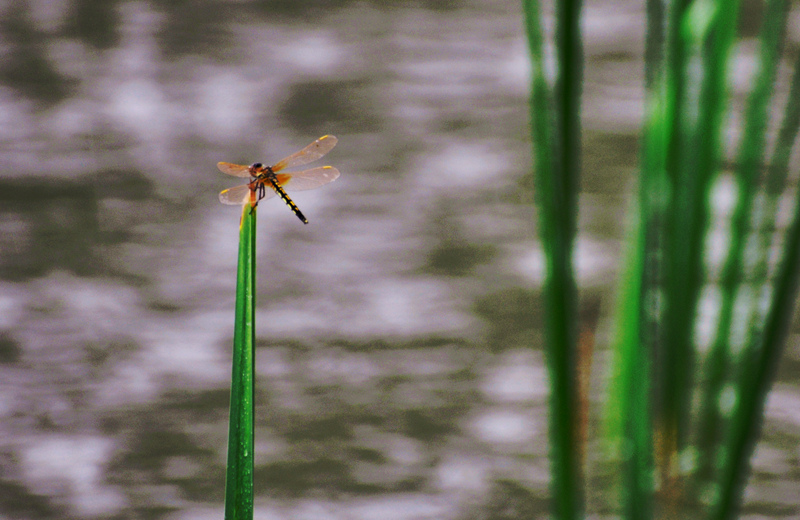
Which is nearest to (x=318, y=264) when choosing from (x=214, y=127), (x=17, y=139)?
(x=214, y=127)

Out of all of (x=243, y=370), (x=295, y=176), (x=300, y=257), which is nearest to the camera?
(x=243, y=370)

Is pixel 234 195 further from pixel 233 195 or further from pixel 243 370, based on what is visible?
pixel 243 370

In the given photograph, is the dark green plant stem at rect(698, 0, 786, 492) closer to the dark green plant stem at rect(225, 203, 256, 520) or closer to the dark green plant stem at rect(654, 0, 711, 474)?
the dark green plant stem at rect(654, 0, 711, 474)

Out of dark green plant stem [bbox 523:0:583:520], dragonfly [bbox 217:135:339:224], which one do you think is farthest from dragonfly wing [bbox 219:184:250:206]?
dark green plant stem [bbox 523:0:583:520]

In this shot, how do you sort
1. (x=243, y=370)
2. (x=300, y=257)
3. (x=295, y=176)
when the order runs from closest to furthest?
(x=243, y=370), (x=295, y=176), (x=300, y=257)

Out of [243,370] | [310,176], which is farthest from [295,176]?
[243,370]

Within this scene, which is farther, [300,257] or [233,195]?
[300,257]
